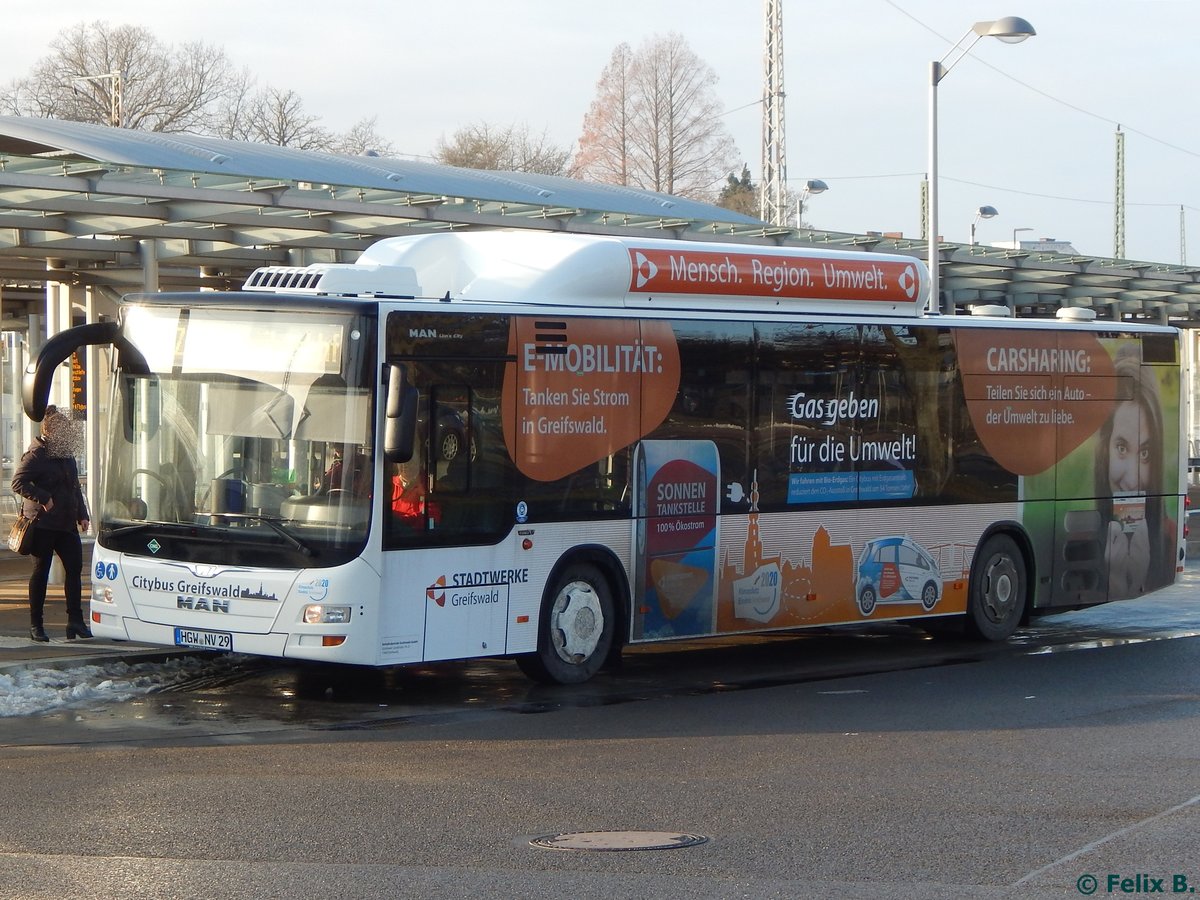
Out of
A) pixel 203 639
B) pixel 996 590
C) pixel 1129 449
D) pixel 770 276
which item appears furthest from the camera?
pixel 1129 449

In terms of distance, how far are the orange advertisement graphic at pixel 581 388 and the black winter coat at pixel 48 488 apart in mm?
3889

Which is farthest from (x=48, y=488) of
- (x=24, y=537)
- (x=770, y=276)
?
(x=770, y=276)

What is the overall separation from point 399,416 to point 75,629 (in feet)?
14.6

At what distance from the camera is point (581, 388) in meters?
11.9

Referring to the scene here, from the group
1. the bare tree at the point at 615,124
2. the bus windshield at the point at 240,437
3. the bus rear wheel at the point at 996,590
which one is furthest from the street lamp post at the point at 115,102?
the bus windshield at the point at 240,437

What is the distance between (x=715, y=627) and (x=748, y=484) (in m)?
1.11

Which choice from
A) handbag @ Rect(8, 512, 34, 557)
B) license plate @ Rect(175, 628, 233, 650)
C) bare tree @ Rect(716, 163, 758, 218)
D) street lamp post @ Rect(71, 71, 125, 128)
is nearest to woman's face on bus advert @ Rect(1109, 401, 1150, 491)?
license plate @ Rect(175, 628, 233, 650)

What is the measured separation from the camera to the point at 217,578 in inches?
433

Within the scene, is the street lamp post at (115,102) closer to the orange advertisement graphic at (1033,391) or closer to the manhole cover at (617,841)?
the orange advertisement graphic at (1033,391)

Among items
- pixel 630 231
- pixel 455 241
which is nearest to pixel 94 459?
pixel 630 231

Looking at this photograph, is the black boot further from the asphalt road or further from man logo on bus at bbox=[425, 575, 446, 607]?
man logo on bus at bbox=[425, 575, 446, 607]

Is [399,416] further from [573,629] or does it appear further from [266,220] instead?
[266,220]

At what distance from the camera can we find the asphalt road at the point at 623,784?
22.0 ft

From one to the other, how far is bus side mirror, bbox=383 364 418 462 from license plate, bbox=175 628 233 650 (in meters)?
1.72
